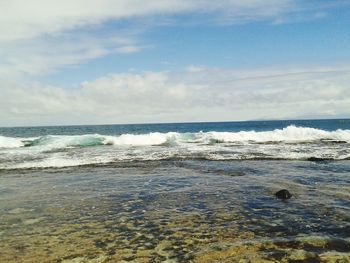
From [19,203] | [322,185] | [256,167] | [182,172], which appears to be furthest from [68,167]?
[322,185]

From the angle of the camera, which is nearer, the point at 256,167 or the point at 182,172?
the point at 182,172

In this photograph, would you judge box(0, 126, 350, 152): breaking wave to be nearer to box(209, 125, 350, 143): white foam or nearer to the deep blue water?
box(209, 125, 350, 143): white foam

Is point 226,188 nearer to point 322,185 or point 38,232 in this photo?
point 322,185

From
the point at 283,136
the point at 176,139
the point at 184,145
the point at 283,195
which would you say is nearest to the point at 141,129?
the point at 176,139

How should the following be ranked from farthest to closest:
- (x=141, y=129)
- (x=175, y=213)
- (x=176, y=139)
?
(x=141, y=129), (x=176, y=139), (x=175, y=213)

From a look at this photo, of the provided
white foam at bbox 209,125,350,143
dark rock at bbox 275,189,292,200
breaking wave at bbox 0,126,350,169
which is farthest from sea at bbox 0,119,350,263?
white foam at bbox 209,125,350,143

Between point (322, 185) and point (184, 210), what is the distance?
660cm

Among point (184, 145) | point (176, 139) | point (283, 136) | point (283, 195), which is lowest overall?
point (283, 195)

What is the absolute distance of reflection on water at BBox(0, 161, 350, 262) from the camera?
7.40 m

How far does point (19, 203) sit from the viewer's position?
12000mm

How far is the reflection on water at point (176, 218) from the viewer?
740cm

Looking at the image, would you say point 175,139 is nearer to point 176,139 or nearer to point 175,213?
point 176,139

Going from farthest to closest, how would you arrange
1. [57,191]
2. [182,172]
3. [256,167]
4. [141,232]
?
[256,167], [182,172], [57,191], [141,232]

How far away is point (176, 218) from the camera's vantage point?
9.92 meters
